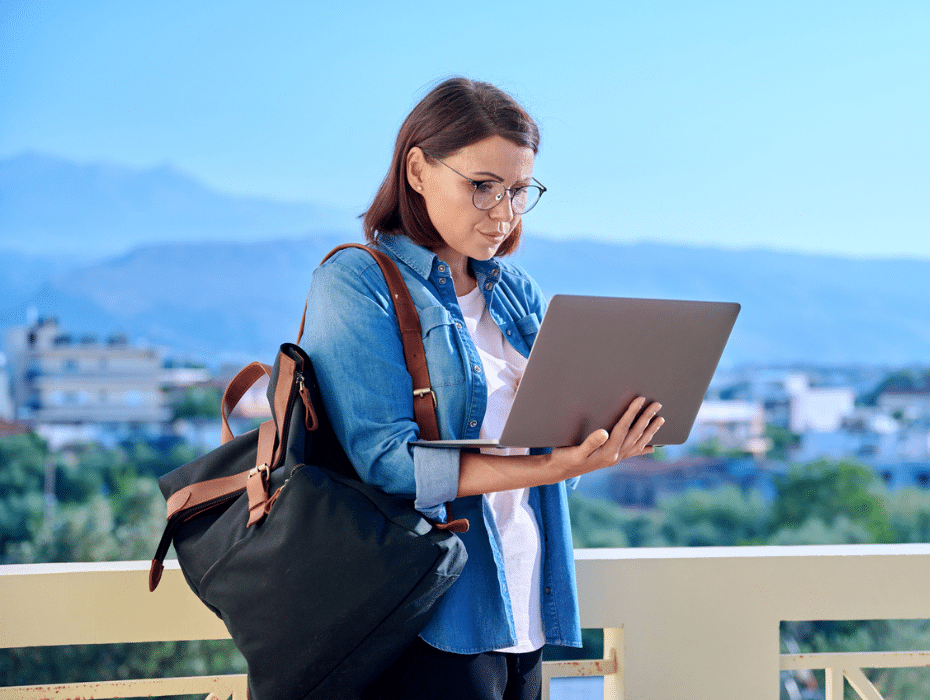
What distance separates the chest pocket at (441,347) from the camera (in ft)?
3.11

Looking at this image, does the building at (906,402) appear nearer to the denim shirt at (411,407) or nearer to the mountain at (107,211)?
the mountain at (107,211)

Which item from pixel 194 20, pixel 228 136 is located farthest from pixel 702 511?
pixel 194 20

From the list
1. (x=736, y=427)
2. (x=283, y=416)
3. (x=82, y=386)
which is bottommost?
(x=283, y=416)

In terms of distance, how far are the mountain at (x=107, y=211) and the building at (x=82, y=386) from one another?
3.79 m

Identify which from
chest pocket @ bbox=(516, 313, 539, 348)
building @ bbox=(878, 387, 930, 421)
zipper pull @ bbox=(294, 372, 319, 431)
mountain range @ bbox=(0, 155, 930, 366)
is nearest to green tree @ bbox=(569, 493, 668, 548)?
mountain range @ bbox=(0, 155, 930, 366)

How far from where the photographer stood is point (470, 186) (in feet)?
3.28

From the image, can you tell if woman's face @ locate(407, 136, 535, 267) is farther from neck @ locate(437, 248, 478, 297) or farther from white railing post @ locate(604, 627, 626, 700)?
white railing post @ locate(604, 627, 626, 700)

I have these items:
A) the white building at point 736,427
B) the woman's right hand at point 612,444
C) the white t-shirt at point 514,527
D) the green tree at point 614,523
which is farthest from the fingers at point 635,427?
the white building at point 736,427

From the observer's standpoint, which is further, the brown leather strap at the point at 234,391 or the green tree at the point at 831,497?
the green tree at the point at 831,497

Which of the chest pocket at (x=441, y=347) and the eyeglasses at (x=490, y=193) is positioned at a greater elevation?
the eyeglasses at (x=490, y=193)

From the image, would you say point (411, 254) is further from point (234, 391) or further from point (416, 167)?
point (234, 391)

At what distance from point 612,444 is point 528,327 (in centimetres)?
26

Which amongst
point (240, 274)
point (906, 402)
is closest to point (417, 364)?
point (240, 274)

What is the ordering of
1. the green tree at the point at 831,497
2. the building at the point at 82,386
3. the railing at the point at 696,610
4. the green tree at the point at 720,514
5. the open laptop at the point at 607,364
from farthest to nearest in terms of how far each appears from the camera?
1. the green tree at the point at 720,514
2. the green tree at the point at 831,497
3. the building at the point at 82,386
4. the railing at the point at 696,610
5. the open laptop at the point at 607,364
